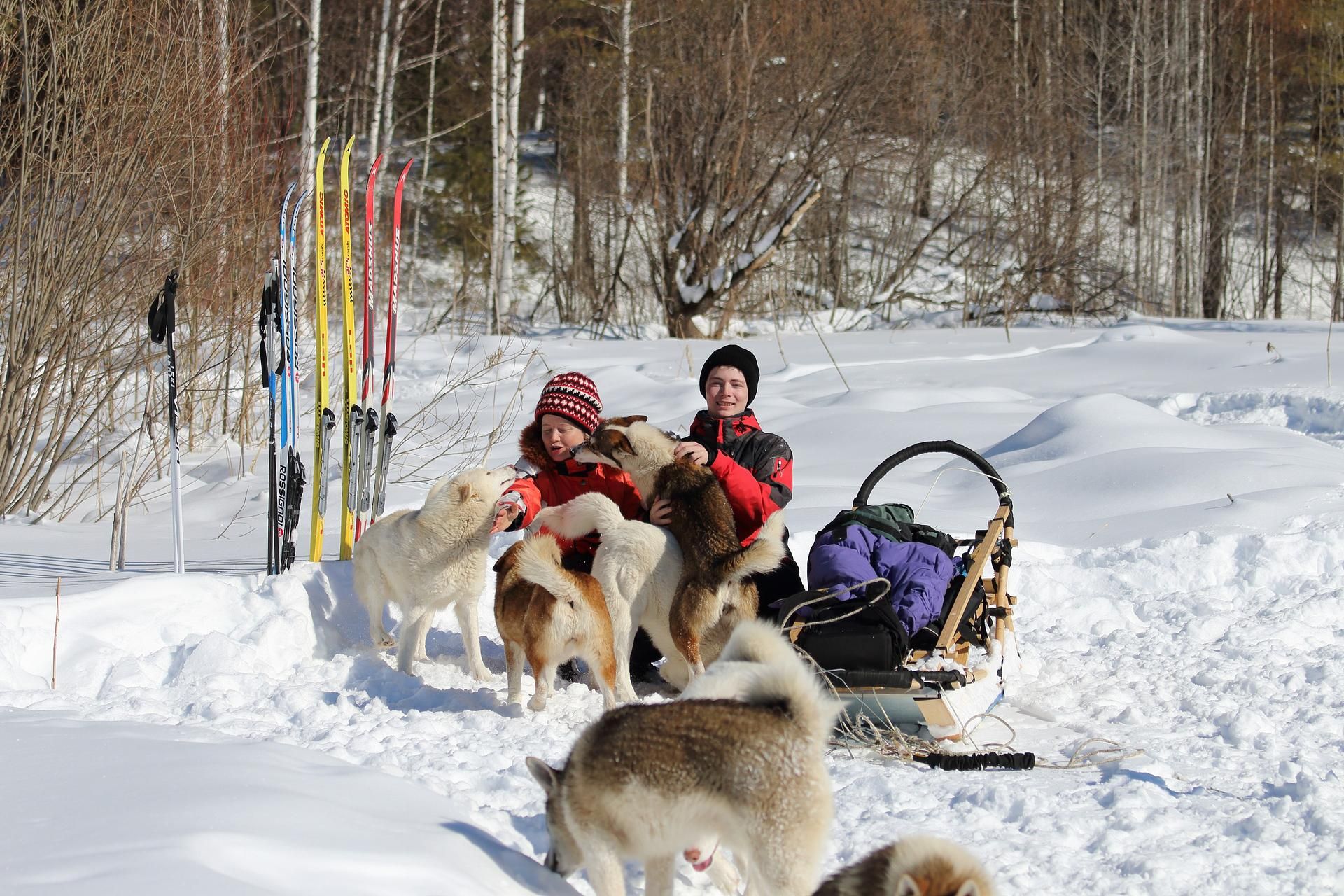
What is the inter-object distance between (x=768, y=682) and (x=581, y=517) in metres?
1.79

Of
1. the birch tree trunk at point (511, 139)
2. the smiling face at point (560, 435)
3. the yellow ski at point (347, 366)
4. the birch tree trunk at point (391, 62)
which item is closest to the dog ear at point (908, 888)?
the smiling face at point (560, 435)

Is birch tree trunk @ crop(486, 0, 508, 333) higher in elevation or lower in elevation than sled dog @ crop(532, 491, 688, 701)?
higher

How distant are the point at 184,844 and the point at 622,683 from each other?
2060mm

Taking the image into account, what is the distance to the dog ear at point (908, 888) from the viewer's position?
200 centimetres

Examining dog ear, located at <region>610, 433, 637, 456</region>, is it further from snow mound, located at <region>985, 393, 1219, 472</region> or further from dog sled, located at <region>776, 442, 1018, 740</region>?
snow mound, located at <region>985, 393, 1219, 472</region>

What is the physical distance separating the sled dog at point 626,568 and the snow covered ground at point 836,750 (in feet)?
1.07

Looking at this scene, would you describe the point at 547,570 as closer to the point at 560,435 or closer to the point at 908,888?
the point at 560,435

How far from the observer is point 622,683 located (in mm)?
4109

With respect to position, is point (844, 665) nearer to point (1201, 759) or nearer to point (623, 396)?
point (1201, 759)

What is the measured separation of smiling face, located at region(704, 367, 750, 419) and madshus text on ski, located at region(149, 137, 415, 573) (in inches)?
64.9

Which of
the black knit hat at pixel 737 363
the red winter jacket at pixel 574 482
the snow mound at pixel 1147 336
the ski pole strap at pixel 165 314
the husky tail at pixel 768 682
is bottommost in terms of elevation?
the husky tail at pixel 768 682

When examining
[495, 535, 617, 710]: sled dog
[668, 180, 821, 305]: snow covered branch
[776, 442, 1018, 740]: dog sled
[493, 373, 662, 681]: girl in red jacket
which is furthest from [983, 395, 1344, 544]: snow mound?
[668, 180, 821, 305]: snow covered branch

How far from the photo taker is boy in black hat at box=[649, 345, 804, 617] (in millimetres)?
4535

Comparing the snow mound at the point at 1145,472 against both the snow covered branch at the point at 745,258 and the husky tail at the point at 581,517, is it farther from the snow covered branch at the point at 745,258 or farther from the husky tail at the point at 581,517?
the snow covered branch at the point at 745,258
